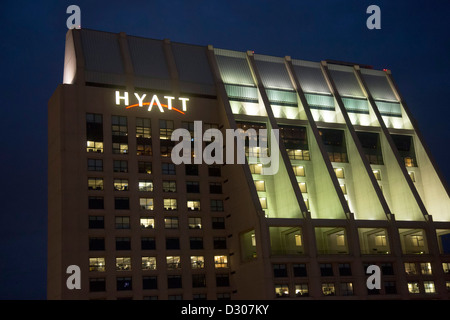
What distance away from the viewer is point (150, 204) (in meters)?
93.8

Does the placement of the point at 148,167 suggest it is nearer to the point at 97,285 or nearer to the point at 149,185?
the point at 149,185

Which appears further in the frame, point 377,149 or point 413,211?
point 377,149

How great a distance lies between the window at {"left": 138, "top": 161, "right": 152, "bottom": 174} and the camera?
312ft

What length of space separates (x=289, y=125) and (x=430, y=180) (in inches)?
1079

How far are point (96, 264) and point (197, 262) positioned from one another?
1532cm

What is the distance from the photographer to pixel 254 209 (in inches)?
3541

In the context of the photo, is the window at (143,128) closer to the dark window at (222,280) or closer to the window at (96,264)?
the window at (96,264)

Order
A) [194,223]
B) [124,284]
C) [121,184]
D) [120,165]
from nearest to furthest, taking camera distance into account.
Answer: [124,284]
[121,184]
[120,165]
[194,223]

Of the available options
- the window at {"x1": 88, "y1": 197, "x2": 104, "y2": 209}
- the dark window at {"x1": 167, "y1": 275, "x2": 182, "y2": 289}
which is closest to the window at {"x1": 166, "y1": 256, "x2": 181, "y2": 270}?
the dark window at {"x1": 167, "y1": 275, "x2": 182, "y2": 289}

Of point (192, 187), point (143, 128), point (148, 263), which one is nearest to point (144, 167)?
point (143, 128)

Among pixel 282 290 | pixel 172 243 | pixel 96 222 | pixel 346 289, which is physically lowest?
pixel 346 289

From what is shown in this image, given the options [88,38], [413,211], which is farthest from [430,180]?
[88,38]
